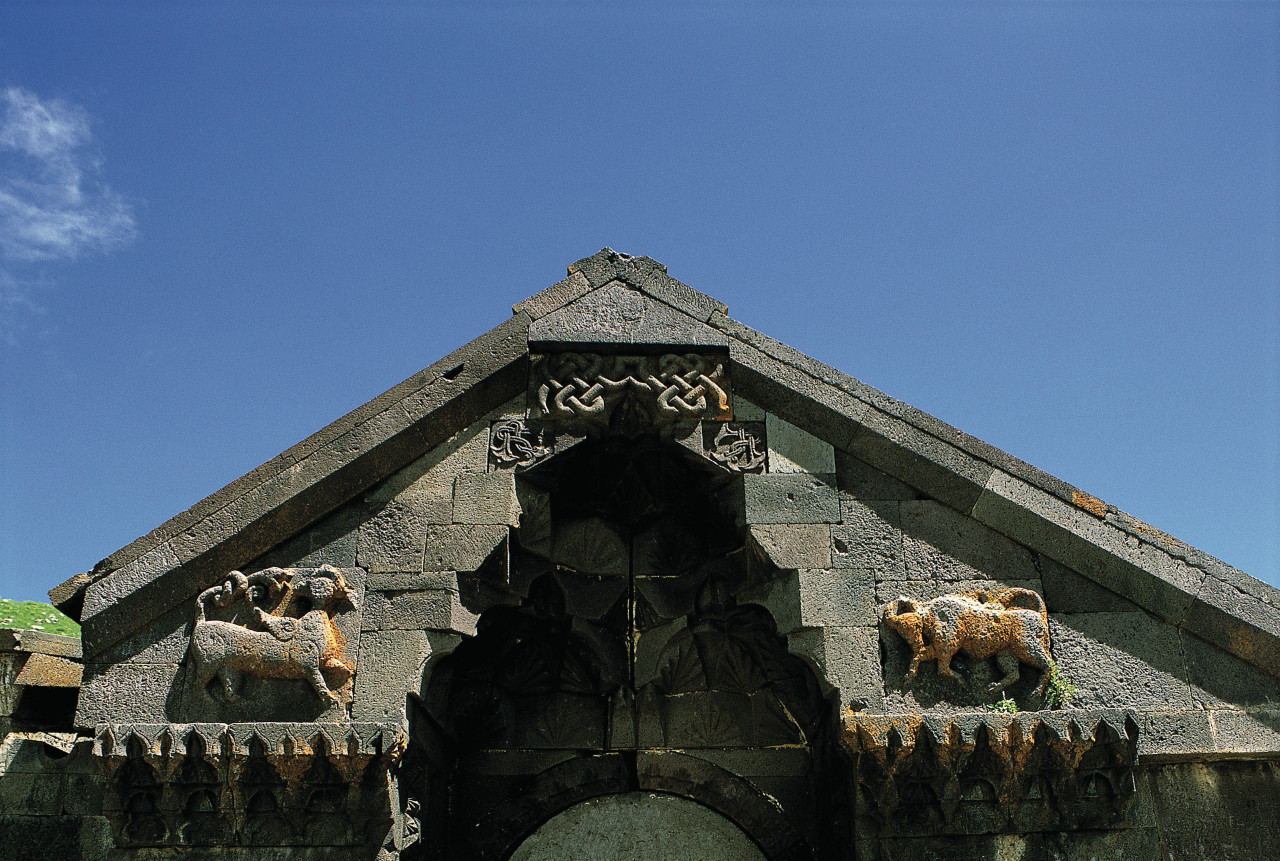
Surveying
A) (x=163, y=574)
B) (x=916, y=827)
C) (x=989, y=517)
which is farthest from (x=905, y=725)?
(x=163, y=574)

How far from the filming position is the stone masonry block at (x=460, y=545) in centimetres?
645

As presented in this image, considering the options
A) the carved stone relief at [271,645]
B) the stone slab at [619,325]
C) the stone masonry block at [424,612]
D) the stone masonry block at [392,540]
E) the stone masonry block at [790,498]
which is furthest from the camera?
the stone slab at [619,325]

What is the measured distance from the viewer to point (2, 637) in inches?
270

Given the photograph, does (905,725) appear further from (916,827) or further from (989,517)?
(989,517)

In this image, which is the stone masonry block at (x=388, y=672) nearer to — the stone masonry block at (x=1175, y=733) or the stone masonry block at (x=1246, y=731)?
the stone masonry block at (x=1175, y=733)

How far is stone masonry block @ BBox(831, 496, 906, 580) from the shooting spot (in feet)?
21.3

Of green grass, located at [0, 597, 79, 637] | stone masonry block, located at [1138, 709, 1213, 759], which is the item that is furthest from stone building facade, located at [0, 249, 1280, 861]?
green grass, located at [0, 597, 79, 637]

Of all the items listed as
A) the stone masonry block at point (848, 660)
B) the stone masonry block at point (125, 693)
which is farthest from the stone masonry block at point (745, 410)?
the stone masonry block at point (125, 693)

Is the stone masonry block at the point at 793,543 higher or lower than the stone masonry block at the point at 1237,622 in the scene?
higher

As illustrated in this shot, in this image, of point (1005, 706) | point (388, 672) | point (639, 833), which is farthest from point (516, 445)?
point (1005, 706)

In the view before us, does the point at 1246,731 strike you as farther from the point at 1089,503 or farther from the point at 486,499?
the point at 486,499

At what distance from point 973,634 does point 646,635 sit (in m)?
2.54

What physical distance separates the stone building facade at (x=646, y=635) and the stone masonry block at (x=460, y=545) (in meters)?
0.02

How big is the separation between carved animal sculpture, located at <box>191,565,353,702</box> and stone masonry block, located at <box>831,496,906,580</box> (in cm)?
305
